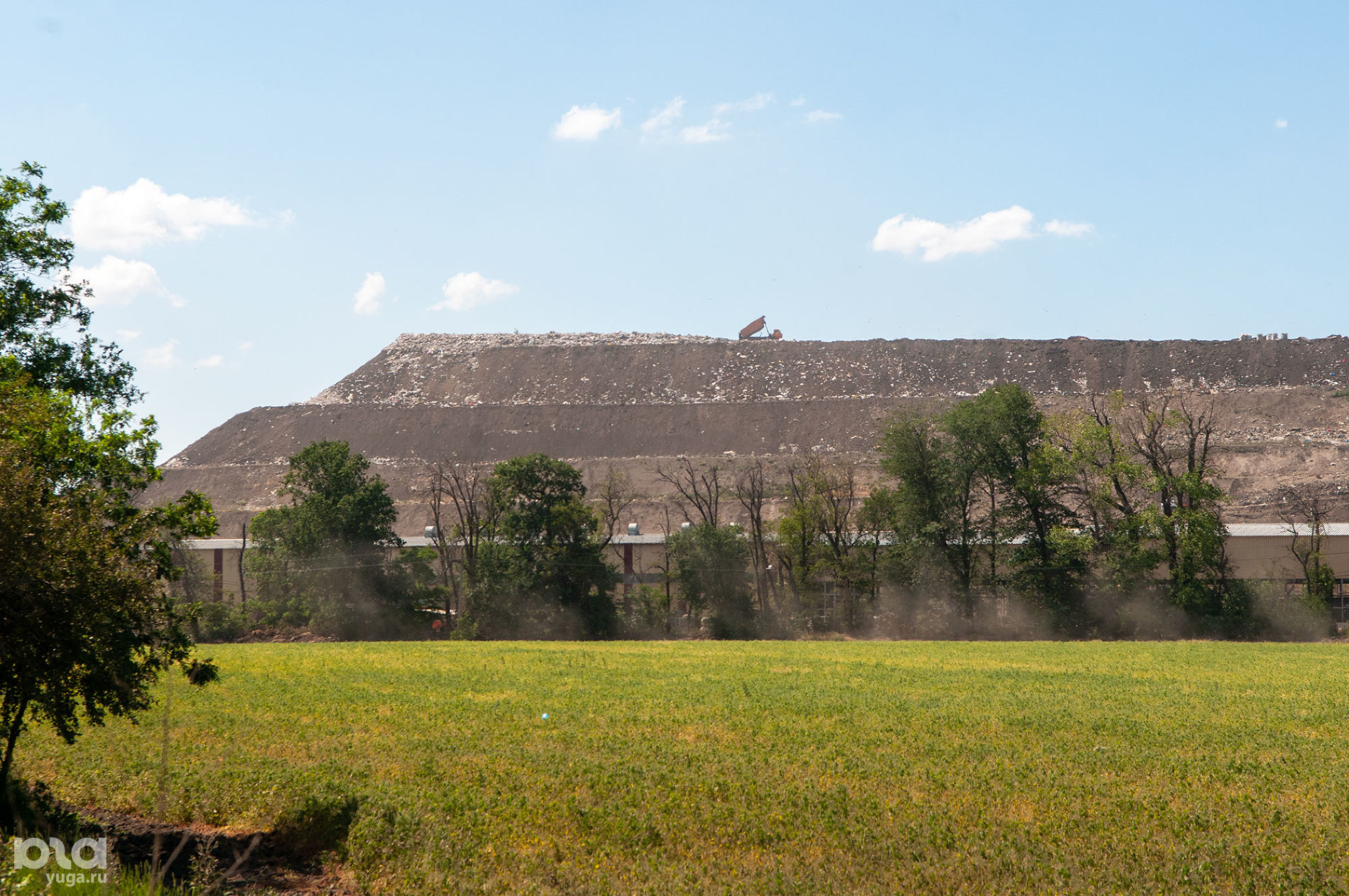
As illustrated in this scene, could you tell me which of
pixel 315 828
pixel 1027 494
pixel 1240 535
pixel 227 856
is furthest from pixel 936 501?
pixel 227 856

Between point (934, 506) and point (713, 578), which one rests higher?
point (934, 506)

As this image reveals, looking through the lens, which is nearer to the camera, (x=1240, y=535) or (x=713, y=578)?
(x=713, y=578)

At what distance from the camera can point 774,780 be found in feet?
43.3

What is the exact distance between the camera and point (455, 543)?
210ft

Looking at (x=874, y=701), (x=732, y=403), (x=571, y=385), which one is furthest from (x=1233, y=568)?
(x=571, y=385)

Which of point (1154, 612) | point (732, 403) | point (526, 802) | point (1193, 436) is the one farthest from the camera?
point (732, 403)

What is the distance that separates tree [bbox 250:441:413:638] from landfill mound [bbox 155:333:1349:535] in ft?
127

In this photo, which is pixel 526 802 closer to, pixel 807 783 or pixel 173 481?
pixel 807 783

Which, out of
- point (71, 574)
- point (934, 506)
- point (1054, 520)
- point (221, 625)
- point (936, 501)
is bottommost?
point (221, 625)

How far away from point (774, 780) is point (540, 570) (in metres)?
41.8

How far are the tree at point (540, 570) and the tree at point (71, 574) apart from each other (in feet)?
139

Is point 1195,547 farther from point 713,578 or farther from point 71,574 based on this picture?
point 71,574

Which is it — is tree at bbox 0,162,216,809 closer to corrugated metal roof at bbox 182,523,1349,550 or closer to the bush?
corrugated metal roof at bbox 182,523,1349,550

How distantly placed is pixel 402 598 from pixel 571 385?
290ft
